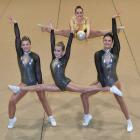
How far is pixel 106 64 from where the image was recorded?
396cm

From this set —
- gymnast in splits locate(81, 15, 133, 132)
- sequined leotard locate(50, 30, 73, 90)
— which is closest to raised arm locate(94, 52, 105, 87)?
gymnast in splits locate(81, 15, 133, 132)

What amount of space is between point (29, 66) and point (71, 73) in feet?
5.84

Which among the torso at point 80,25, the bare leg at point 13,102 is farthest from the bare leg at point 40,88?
the torso at point 80,25

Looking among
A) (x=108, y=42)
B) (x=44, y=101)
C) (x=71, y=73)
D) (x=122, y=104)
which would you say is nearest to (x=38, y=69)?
(x=44, y=101)

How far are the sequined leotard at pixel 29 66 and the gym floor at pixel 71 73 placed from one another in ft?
2.09

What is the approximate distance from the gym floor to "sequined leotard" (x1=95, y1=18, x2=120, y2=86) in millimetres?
641

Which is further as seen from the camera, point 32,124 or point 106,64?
point 32,124

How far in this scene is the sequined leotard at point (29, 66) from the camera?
157 inches

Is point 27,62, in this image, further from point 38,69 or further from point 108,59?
point 108,59

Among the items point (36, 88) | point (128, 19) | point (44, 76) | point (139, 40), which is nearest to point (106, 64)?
point (36, 88)

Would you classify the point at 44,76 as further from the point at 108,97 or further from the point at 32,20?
the point at 32,20

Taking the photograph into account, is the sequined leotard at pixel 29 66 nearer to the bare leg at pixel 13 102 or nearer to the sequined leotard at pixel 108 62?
the bare leg at pixel 13 102

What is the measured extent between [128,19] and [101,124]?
A: 3.57 meters

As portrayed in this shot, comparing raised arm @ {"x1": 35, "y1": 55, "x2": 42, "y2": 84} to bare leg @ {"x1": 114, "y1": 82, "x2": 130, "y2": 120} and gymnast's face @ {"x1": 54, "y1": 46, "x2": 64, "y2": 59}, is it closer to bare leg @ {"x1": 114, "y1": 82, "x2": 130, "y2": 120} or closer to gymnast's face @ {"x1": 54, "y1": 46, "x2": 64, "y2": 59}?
gymnast's face @ {"x1": 54, "y1": 46, "x2": 64, "y2": 59}
